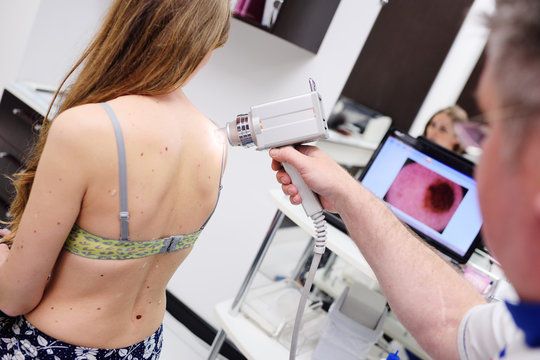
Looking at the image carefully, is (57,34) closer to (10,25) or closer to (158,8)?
(10,25)

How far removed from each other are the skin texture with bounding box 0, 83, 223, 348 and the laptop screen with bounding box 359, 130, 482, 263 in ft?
2.55

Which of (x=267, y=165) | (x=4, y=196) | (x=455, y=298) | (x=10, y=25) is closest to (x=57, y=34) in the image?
(x=10, y=25)

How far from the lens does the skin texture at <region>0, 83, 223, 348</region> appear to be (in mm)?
778

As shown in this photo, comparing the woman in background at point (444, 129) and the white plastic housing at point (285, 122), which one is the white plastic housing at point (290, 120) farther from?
the woman in background at point (444, 129)

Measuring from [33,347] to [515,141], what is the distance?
3.25 ft

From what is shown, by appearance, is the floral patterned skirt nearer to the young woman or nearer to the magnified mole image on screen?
the young woman

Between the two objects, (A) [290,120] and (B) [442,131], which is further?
(B) [442,131]

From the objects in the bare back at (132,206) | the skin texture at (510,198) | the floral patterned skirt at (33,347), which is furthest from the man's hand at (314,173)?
the floral patterned skirt at (33,347)

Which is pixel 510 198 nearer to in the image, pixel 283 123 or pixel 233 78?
pixel 283 123

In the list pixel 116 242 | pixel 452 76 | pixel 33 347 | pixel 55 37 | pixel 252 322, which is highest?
pixel 452 76

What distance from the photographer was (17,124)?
7.00 ft

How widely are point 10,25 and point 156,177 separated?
204 centimetres

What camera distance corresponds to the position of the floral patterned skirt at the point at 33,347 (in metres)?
0.88

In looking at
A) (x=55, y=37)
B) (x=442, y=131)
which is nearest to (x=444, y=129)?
(x=442, y=131)
